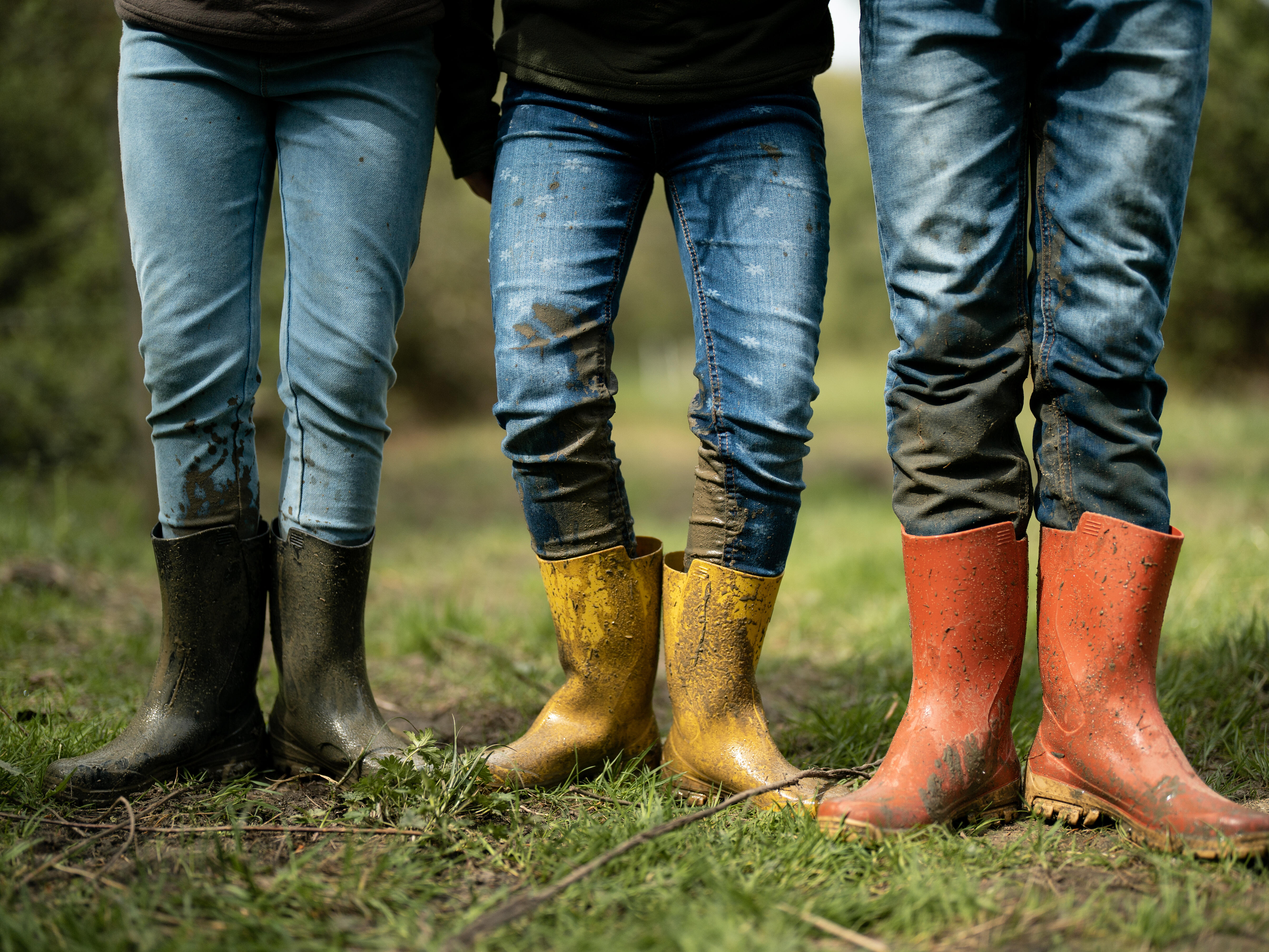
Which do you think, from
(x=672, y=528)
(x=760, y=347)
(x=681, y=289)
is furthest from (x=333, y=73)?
(x=681, y=289)

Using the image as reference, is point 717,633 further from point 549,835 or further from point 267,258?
point 267,258

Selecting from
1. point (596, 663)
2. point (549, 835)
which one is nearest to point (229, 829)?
point (549, 835)

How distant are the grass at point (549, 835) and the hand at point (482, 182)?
98cm

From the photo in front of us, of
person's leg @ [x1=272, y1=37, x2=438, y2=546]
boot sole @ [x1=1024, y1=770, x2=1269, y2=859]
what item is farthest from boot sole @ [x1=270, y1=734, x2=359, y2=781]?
boot sole @ [x1=1024, y1=770, x2=1269, y2=859]

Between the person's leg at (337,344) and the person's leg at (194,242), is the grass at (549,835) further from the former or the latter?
the person's leg at (194,242)

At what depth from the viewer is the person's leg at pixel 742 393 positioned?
150cm

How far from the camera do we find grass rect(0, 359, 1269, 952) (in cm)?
108

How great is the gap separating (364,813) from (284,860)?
0.13m

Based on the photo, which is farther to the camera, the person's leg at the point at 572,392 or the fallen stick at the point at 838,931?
the person's leg at the point at 572,392

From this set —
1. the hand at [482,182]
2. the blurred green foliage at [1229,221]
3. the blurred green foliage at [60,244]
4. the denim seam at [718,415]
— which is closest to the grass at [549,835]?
the denim seam at [718,415]

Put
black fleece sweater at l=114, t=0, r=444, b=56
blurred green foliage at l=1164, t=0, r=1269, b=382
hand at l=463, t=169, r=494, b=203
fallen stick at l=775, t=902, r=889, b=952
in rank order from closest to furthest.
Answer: fallen stick at l=775, t=902, r=889, b=952
black fleece sweater at l=114, t=0, r=444, b=56
hand at l=463, t=169, r=494, b=203
blurred green foliage at l=1164, t=0, r=1269, b=382

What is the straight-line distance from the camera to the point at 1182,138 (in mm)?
1315

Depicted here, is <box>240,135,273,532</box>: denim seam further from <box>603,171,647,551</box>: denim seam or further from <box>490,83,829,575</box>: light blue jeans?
<box>603,171,647,551</box>: denim seam

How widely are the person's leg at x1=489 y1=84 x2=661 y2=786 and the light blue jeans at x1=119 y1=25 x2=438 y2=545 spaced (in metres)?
0.20
